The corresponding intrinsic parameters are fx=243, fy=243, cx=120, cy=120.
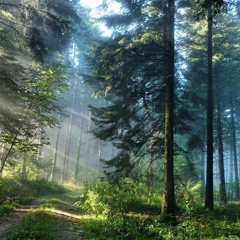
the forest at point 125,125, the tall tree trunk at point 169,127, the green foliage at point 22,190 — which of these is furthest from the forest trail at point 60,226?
the tall tree trunk at point 169,127

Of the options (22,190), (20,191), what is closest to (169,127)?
(20,191)

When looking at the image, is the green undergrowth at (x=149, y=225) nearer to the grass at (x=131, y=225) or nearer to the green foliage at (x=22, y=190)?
the grass at (x=131, y=225)

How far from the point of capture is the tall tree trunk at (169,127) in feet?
34.7

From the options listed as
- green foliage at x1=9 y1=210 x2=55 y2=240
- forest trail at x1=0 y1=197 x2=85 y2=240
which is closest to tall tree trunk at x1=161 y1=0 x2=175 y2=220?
forest trail at x1=0 y1=197 x2=85 y2=240

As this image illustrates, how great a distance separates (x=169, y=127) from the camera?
11180mm

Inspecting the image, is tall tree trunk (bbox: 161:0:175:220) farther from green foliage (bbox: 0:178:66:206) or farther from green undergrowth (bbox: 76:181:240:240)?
green foliage (bbox: 0:178:66:206)

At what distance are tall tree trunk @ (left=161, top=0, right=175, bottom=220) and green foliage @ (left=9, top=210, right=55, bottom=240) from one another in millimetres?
4637

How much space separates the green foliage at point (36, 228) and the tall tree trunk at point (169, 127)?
4.64 meters

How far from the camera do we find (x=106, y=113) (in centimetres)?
1418

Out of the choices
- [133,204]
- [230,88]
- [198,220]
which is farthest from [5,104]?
[230,88]

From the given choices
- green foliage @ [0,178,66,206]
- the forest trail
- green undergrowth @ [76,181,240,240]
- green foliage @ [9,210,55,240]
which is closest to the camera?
green foliage @ [9,210,55,240]

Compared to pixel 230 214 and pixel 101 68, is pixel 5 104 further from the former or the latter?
pixel 230 214

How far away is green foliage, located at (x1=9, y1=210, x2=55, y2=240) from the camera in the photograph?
740cm

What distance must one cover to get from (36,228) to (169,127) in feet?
22.2
